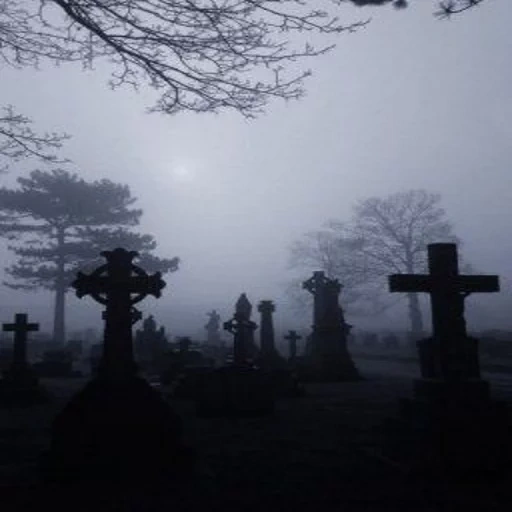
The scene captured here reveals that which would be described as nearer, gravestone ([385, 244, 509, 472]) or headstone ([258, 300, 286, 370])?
gravestone ([385, 244, 509, 472])

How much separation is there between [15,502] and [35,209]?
32.6 m

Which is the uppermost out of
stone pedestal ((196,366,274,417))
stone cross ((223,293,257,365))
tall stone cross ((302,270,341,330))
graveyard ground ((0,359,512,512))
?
tall stone cross ((302,270,341,330))

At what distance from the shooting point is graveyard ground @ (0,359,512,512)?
4242 mm

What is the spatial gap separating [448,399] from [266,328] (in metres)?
12.0

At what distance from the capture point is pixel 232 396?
30.8ft

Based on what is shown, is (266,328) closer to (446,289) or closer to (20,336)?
(20,336)

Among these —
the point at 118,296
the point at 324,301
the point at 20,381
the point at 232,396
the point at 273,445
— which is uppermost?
the point at 324,301

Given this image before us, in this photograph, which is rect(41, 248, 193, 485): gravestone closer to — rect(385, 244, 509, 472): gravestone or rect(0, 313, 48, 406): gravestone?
rect(385, 244, 509, 472): gravestone

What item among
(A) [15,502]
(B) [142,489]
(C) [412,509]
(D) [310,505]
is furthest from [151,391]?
(C) [412,509]

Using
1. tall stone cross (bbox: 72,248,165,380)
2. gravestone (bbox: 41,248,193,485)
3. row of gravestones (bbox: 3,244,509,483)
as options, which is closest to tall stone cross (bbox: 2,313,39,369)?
tall stone cross (bbox: 72,248,165,380)

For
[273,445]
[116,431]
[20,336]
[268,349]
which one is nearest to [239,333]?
[268,349]

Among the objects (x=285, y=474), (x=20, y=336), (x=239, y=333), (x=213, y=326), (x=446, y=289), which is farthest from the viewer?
(x=213, y=326)

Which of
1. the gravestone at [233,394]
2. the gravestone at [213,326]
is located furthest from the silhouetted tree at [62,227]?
the gravestone at [233,394]

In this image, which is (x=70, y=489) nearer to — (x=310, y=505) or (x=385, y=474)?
(x=310, y=505)
